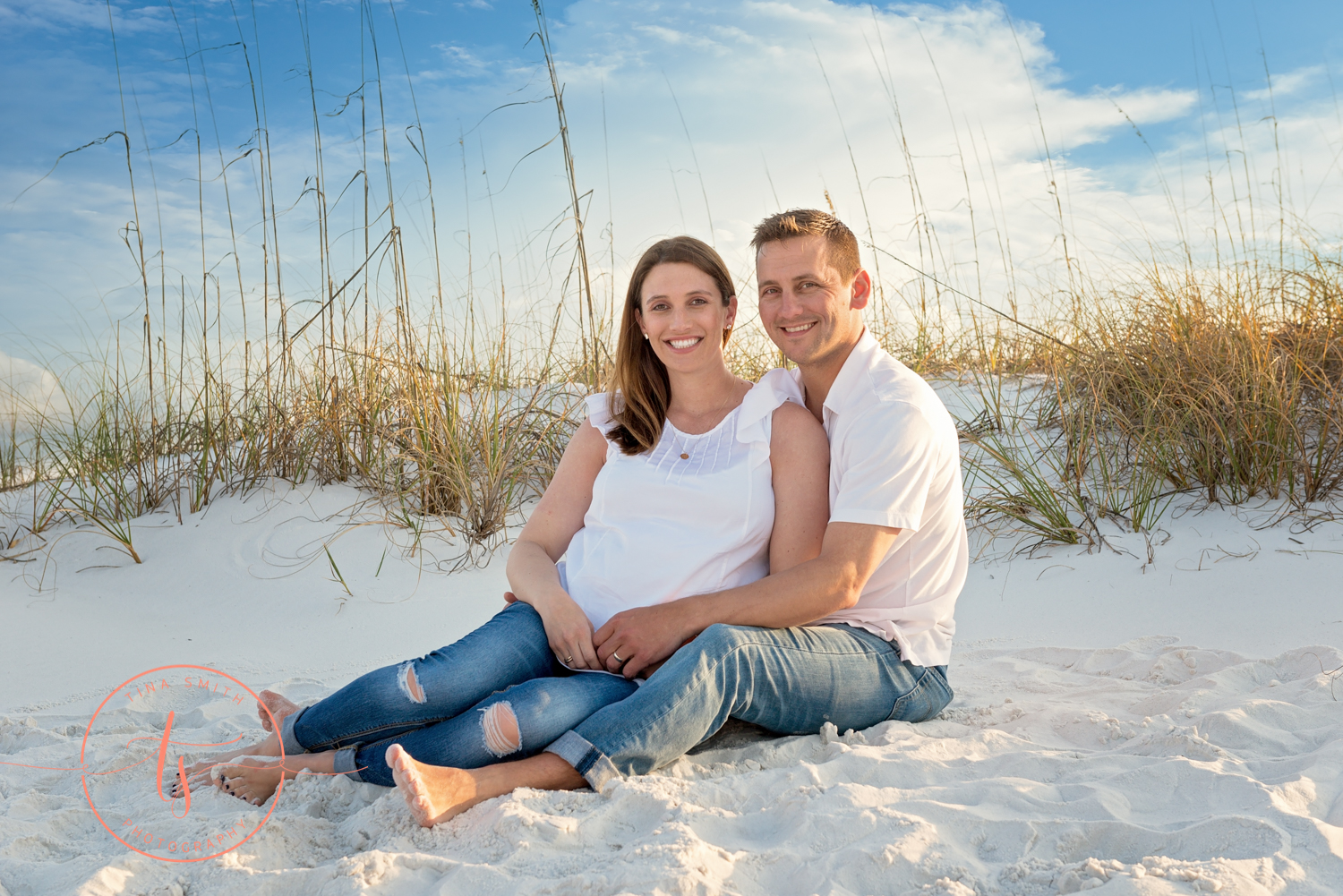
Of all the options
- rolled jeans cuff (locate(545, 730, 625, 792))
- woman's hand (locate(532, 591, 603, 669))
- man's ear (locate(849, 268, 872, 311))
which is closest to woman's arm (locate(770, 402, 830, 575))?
man's ear (locate(849, 268, 872, 311))

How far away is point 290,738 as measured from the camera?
6.77 ft

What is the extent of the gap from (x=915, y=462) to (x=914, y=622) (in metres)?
0.41

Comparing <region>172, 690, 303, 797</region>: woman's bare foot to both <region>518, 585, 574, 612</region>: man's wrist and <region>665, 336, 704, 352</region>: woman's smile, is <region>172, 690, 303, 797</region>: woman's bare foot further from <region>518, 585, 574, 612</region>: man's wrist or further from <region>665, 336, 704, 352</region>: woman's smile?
<region>665, 336, 704, 352</region>: woman's smile

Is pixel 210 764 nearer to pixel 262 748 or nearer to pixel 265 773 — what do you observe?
pixel 262 748

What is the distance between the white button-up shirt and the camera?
6.40 feet

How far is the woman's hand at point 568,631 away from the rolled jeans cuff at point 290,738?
0.58 m

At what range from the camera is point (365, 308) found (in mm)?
4430

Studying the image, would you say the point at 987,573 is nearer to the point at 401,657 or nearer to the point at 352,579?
the point at 401,657

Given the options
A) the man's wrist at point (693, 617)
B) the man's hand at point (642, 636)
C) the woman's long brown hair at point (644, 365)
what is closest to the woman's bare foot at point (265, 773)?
the man's hand at point (642, 636)

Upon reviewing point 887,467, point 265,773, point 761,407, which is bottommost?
point 265,773

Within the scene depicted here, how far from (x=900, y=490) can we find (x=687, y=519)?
0.49 metres

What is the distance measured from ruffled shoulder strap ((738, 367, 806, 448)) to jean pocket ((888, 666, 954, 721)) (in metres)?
0.67

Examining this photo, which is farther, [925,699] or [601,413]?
[601,413]

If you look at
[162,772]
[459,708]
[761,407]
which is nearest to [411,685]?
[459,708]
